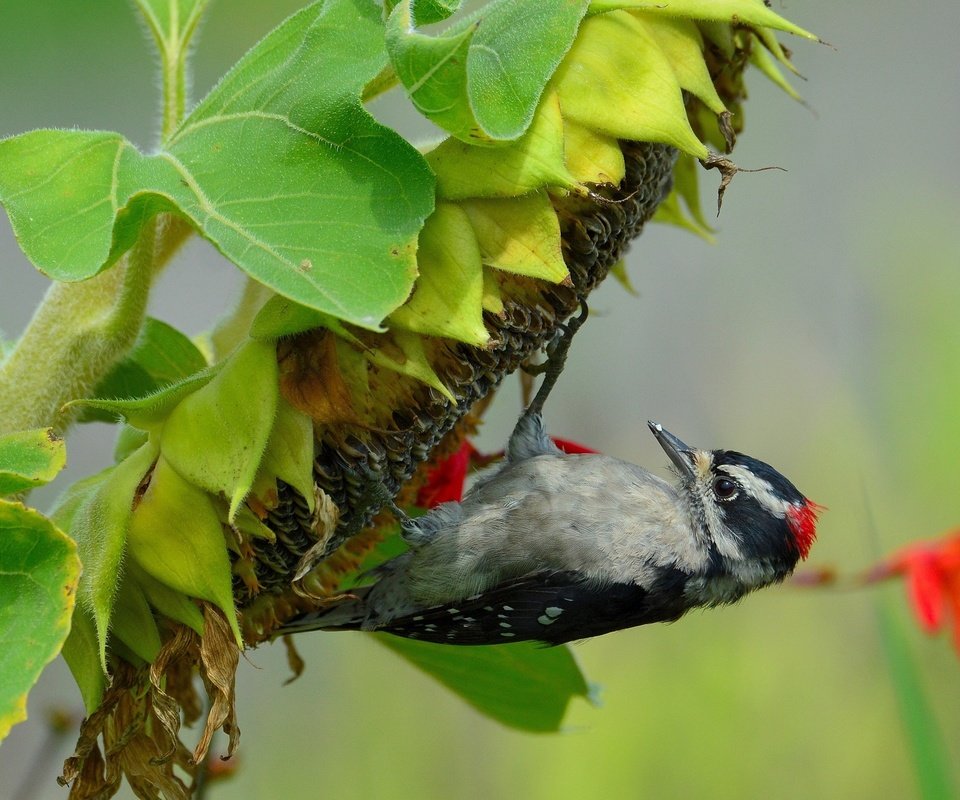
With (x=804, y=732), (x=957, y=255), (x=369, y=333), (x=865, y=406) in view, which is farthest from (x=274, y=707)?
(x=369, y=333)

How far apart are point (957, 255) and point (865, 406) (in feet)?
1.77

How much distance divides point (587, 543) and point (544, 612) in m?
0.23

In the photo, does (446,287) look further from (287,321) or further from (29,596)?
(29,596)

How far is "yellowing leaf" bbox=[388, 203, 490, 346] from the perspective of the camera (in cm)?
105

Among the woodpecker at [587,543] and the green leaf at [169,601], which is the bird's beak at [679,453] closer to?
the woodpecker at [587,543]

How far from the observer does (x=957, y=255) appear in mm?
3783

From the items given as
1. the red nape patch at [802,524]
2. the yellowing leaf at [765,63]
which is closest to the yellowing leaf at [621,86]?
the yellowing leaf at [765,63]

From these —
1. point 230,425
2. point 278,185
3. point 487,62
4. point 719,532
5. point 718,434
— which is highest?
point 487,62

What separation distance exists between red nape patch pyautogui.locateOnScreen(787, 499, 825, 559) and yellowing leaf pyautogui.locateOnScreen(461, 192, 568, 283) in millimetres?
1230

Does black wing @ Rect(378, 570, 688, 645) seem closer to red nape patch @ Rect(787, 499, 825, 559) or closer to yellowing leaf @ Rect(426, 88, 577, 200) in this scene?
red nape patch @ Rect(787, 499, 825, 559)

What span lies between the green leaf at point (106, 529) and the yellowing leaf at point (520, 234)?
0.34 metres

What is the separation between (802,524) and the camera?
7.17ft

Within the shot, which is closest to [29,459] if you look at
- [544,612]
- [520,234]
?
[520,234]

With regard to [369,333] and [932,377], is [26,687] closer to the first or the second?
[369,333]
